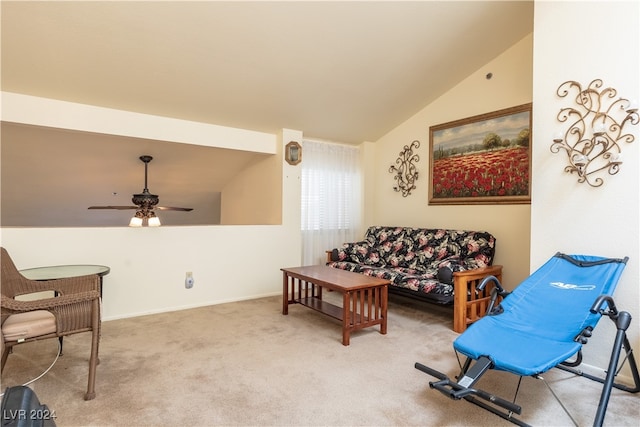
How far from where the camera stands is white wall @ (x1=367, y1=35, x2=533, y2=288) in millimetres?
3586

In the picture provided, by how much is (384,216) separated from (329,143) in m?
1.39

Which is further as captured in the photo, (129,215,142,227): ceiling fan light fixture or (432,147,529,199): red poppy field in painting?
(432,147,529,199): red poppy field in painting

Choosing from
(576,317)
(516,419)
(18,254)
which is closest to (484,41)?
(576,317)

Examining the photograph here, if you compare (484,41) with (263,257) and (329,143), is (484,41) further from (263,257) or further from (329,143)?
(263,257)

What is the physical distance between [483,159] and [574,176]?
1568 mm

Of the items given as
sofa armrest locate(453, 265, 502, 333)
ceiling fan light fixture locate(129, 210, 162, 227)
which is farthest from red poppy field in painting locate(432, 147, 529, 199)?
ceiling fan light fixture locate(129, 210, 162, 227)

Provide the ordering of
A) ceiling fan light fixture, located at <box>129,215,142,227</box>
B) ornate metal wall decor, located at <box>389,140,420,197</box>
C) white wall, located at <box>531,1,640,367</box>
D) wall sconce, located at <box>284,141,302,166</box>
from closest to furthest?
white wall, located at <box>531,1,640,367</box> → ceiling fan light fixture, located at <box>129,215,142,227</box> → wall sconce, located at <box>284,141,302,166</box> → ornate metal wall decor, located at <box>389,140,420,197</box>

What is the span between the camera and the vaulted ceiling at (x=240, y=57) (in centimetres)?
259

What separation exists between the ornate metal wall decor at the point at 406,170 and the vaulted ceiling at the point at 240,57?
2.25 feet

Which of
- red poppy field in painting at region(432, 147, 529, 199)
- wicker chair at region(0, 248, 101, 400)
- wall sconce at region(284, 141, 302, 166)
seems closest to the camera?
wicker chair at region(0, 248, 101, 400)

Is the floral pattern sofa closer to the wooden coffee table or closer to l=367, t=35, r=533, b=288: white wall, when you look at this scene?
l=367, t=35, r=533, b=288: white wall

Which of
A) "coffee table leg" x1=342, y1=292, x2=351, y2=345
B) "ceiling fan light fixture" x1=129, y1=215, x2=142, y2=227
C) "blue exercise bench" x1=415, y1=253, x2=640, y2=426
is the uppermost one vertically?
"ceiling fan light fixture" x1=129, y1=215, x2=142, y2=227

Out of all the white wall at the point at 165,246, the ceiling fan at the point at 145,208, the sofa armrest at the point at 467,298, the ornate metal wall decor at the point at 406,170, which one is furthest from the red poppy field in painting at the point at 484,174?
the ceiling fan at the point at 145,208

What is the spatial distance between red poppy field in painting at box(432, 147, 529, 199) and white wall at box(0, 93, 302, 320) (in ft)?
6.26
